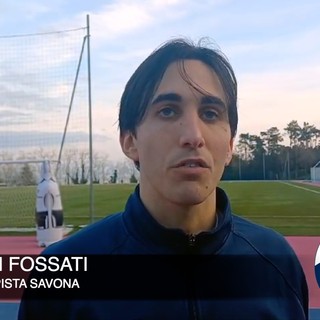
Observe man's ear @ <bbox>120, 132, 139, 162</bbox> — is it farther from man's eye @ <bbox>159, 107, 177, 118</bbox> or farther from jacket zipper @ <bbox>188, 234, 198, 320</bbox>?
jacket zipper @ <bbox>188, 234, 198, 320</bbox>

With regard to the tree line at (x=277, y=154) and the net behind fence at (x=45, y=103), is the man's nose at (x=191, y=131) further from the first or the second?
the net behind fence at (x=45, y=103)

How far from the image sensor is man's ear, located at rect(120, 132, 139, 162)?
2.87 ft

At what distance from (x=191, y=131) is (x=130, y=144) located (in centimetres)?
12

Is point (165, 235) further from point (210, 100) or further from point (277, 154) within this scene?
point (277, 154)

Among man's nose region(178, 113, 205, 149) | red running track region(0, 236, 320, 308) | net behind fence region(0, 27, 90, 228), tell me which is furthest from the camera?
net behind fence region(0, 27, 90, 228)

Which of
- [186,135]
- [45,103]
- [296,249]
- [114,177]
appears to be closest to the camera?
[186,135]

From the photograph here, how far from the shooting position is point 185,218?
34.0 inches

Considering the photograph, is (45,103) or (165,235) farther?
(45,103)

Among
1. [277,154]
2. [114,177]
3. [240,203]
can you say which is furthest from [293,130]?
[114,177]

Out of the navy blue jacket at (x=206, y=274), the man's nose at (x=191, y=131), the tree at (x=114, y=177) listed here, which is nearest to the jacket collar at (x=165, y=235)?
the navy blue jacket at (x=206, y=274)

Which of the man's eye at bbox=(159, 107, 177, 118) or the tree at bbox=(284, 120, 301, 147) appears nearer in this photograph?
the man's eye at bbox=(159, 107, 177, 118)

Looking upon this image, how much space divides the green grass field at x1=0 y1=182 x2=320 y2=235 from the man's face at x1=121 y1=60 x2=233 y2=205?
28cm

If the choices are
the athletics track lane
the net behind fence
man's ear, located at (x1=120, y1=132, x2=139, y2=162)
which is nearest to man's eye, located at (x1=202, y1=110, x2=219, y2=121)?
man's ear, located at (x1=120, y1=132, x2=139, y2=162)

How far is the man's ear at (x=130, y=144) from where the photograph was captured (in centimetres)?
87
